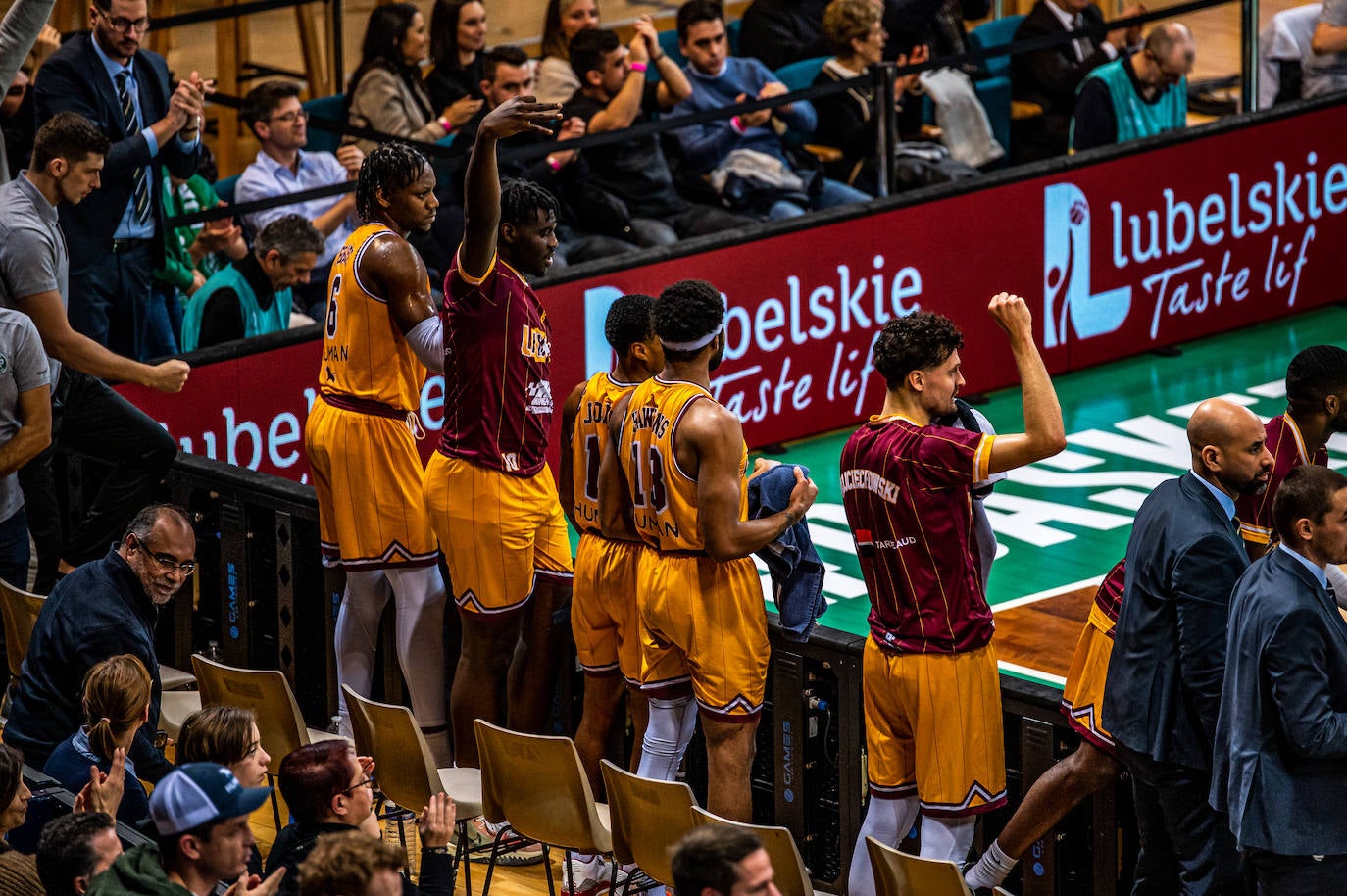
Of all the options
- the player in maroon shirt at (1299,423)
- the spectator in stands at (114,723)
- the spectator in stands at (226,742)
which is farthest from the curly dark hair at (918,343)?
the spectator in stands at (114,723)

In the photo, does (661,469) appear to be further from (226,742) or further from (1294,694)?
(1294,694)

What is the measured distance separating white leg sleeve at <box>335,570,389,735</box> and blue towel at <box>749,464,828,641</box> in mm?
1655

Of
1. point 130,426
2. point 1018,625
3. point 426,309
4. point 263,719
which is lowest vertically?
point 1018,625

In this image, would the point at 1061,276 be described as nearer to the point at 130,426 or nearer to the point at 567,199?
the point at 567,199

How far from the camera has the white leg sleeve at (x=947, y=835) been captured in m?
6.07

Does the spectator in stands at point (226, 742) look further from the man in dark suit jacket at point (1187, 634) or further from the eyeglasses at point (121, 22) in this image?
the eyeglasses at point (121, 22)

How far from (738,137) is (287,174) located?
2966 mm

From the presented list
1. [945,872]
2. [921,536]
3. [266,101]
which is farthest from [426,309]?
[266,101]

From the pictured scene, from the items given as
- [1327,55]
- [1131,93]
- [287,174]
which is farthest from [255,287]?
[1327,55]

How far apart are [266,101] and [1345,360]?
6235 mm

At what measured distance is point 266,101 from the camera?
35.9 feet

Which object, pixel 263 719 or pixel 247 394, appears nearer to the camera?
pixel 263 719

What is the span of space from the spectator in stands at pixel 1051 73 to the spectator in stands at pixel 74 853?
10.8 metres

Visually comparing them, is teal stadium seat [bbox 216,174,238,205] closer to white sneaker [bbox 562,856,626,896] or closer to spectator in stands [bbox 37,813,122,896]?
white sneaker [bbox 562,856,626,896]
